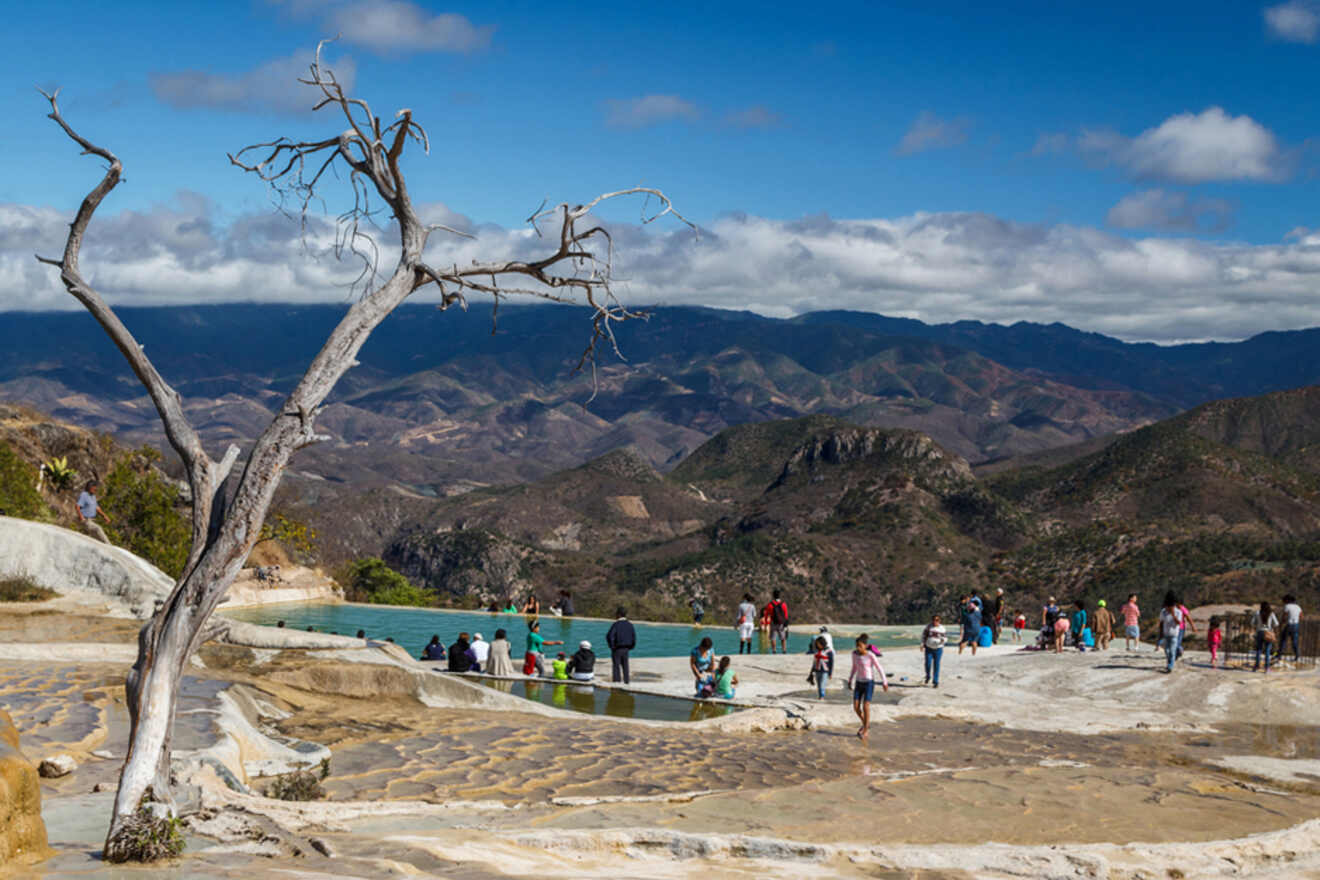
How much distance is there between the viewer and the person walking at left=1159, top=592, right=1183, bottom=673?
70.1 feet

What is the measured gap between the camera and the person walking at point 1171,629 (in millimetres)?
21375

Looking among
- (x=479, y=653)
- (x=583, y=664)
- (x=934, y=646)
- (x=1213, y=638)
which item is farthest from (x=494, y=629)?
(x=1213, y=638)

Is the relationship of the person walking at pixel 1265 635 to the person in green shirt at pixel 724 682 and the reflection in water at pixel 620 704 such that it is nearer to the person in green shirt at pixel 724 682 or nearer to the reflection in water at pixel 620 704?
the person in green shirt at pixel 724 682

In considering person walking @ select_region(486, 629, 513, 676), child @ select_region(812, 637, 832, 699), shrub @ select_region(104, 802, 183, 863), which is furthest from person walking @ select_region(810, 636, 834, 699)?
shrub @ select_region(104, 802, 183, 863)

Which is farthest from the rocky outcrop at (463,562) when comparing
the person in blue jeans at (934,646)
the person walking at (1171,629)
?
the person walking at (1171,629)

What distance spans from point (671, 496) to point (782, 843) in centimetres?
10469

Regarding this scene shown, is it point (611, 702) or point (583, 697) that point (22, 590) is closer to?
point (583, 697)

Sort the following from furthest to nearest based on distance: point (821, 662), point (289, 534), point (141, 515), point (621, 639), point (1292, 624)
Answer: point (289, 534) → point (141, 515) → point (1292, 624) → point (621, 639) → point (821, 662)

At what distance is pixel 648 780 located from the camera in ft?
36.2

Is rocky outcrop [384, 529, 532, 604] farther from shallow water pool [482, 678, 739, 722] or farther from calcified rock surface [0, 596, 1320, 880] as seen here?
calcified rock surface [0, 596, 1320, 880]

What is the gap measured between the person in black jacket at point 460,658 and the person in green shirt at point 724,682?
4506 millimetres

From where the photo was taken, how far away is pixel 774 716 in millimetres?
15992

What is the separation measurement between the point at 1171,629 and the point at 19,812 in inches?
801

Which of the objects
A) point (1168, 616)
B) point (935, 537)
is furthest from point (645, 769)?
point (935, 537)
